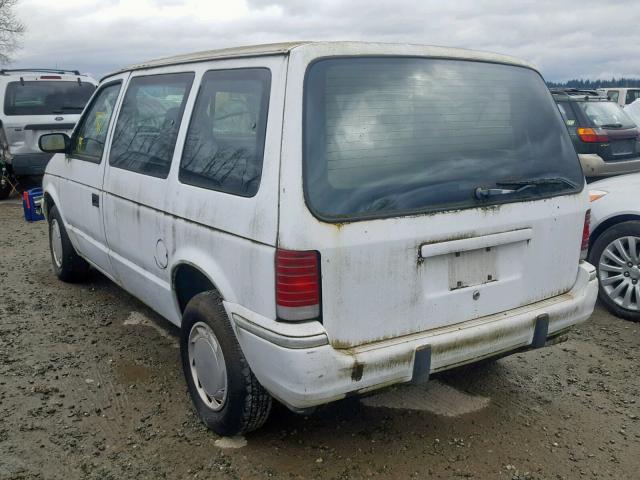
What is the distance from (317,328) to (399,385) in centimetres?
50

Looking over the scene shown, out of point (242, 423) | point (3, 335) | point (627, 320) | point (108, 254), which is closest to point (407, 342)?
point (242, 423)

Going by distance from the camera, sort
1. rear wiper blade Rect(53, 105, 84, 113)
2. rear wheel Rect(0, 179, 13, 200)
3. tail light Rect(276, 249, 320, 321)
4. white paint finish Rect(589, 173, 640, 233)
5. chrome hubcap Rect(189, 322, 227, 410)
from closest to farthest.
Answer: tail light Rect(276, 249, 320, 321)
chrome hubcap Rect(189, 322, 227, 410)
white paint finish Rect(589, 173, 640, 233)
rear wiper blade Rect(53, 105, 84, 113)
rear wheel Rect(0, 179, 13, 200)

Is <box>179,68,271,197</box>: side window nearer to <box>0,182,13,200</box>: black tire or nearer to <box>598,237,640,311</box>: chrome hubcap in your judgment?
<box>598,237,640,311</box>: chrome hubcap

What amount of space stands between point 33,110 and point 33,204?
240 cm

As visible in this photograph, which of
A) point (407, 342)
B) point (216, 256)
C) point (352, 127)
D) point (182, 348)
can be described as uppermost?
point (352, 127)

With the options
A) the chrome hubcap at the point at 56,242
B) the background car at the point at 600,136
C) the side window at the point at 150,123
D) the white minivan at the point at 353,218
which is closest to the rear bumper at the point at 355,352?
the white minivan at the point at 353,218

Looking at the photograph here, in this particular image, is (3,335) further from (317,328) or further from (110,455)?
(317,328)

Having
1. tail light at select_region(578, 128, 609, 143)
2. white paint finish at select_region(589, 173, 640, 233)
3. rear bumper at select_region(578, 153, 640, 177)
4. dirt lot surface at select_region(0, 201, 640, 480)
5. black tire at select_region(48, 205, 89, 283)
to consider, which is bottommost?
dirt lot surface at select_region(0, 201, 640, 480)

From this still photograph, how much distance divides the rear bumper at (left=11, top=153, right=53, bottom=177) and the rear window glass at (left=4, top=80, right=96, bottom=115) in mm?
746

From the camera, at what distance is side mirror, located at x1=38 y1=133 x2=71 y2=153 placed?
184 inches

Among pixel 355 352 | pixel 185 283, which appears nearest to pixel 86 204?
pixel 185 283

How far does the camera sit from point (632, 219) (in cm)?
480

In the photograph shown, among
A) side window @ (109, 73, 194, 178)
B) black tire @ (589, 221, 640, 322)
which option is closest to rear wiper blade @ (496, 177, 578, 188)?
side window @ (109, 73, 194, 178)

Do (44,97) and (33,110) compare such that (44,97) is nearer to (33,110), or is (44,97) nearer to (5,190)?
(33,110)
